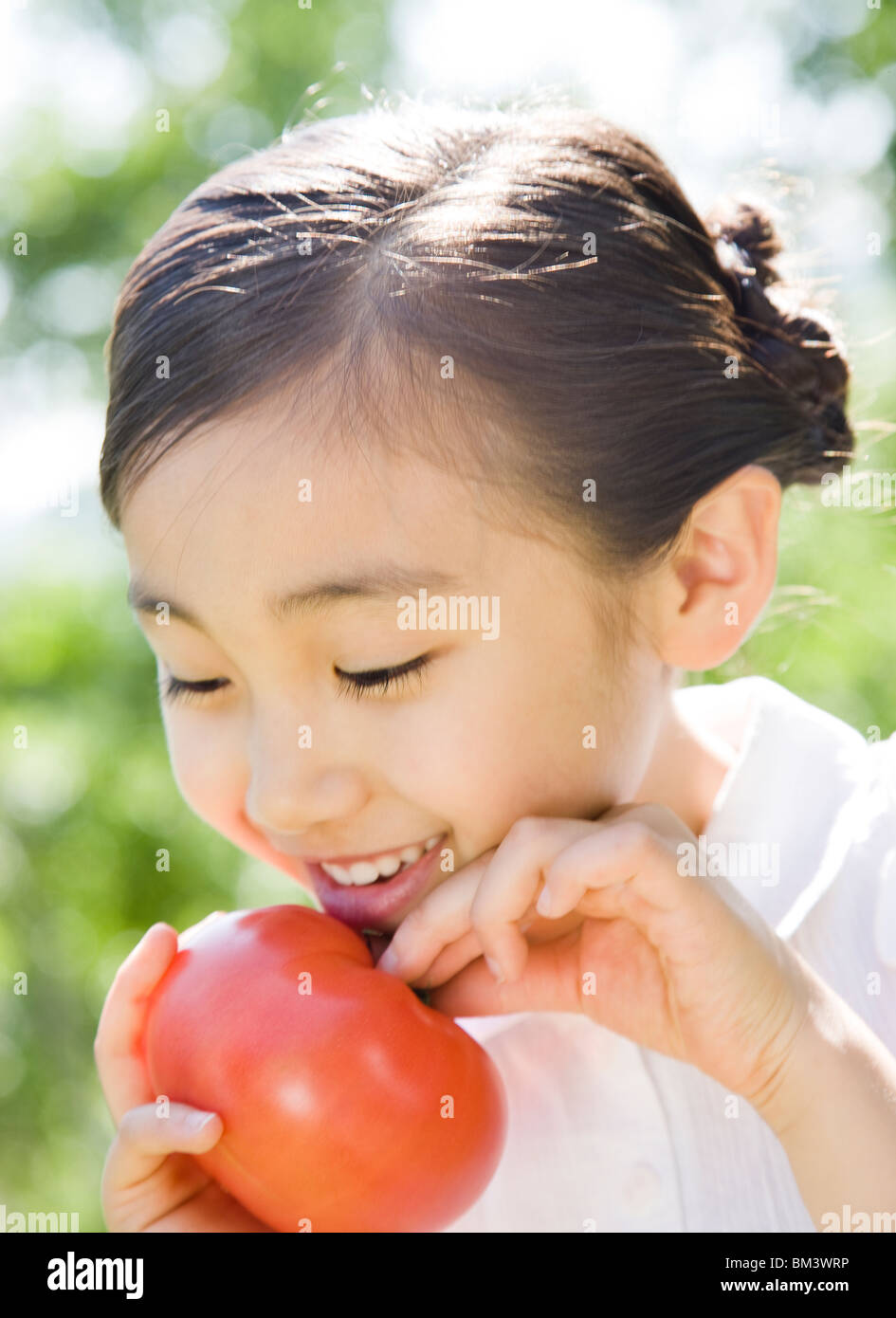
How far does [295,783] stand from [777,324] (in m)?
0.86

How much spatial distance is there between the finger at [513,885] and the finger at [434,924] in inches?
1.8

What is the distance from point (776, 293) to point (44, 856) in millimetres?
3939

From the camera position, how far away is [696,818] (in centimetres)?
165

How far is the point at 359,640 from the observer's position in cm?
114

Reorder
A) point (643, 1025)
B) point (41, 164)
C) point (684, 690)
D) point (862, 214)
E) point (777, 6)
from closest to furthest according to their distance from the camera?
point (643, 1025) < point (684, 690) < point (862, 214) < point (777, 6) < point (41, 164)

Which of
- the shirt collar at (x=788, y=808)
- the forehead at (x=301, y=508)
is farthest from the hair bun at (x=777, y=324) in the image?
the forehead at (x=301, y=508)

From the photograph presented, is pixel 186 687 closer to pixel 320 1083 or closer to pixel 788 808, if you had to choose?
pixel 320 1083

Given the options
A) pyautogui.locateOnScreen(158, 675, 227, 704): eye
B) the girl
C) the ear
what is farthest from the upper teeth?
the ear

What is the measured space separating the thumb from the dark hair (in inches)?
17.5

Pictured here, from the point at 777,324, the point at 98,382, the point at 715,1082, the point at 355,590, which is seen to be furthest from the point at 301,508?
the point at 98,382

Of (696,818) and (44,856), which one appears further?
(44,856)

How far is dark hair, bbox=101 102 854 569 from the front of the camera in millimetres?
1205
